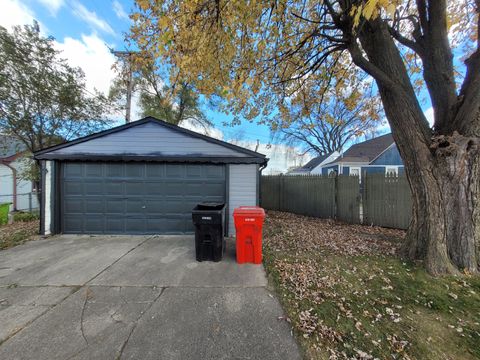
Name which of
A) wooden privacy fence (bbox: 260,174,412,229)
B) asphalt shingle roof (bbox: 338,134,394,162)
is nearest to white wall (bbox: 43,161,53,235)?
wooden privacy fence (bbox: 260,174,412,229)

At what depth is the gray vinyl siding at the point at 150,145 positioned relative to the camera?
6.20m

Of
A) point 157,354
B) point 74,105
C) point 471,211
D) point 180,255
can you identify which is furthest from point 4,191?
point 471,211

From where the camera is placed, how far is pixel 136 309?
277cm

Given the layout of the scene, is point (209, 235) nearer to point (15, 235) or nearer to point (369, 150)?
point (15, 235)

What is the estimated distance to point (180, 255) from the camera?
15.1 ft

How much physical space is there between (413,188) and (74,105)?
1298 cm

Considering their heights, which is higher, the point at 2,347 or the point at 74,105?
the point at 74,105

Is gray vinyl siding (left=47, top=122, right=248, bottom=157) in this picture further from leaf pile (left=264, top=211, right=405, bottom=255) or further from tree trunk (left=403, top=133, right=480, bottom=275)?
tree trunk (left=403, top=133, right=480, bottom=275)

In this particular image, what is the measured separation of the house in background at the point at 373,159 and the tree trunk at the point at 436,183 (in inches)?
513

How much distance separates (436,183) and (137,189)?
23.1 ft

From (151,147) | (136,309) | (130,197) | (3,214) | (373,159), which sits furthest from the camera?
(373,159)

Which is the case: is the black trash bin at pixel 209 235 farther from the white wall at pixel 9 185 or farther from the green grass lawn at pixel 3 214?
the white wall at pixel 9 185

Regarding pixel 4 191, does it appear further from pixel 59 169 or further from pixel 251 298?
pixel 251 298

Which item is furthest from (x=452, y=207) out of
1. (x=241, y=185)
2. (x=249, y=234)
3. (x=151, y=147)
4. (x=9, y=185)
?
(x=9, y=185)
